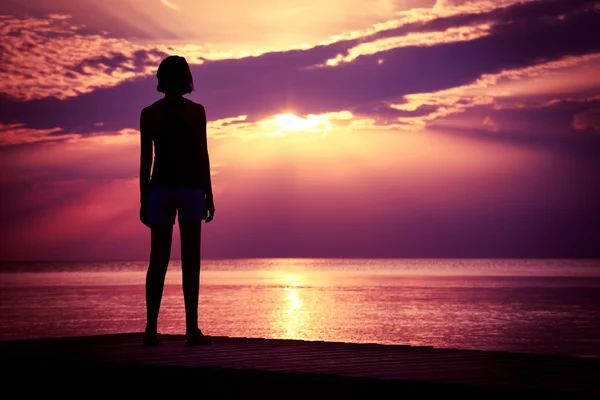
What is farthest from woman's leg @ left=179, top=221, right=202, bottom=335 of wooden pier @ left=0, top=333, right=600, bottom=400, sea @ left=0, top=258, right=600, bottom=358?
sea @ left=0, top=258, right=600, bottom=358

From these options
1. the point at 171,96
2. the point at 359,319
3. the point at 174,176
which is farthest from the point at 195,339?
the point at 359,319

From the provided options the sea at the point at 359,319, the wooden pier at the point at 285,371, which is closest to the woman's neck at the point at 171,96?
the wooden pier at the point at 285,371

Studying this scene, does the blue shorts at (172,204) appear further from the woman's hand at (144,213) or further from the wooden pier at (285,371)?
the wooden pier at (285,371)

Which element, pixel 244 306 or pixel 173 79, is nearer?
pixel 173 79

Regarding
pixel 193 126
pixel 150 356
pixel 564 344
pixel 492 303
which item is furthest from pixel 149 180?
pixel 492 303

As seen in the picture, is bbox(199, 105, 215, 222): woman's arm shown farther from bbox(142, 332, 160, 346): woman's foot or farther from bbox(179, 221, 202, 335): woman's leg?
bbox(142, 332, 160, 346): woman's foot

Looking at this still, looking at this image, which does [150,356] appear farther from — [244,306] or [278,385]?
[244,306]

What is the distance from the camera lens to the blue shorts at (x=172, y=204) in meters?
8.71

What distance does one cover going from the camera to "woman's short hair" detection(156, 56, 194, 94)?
8797 mm

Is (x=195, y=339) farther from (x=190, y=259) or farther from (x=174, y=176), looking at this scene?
(x=174, y=176)

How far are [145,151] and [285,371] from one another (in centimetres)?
308

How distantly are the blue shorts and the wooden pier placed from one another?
140cm

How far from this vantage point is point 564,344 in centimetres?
2436

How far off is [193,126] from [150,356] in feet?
8.09
